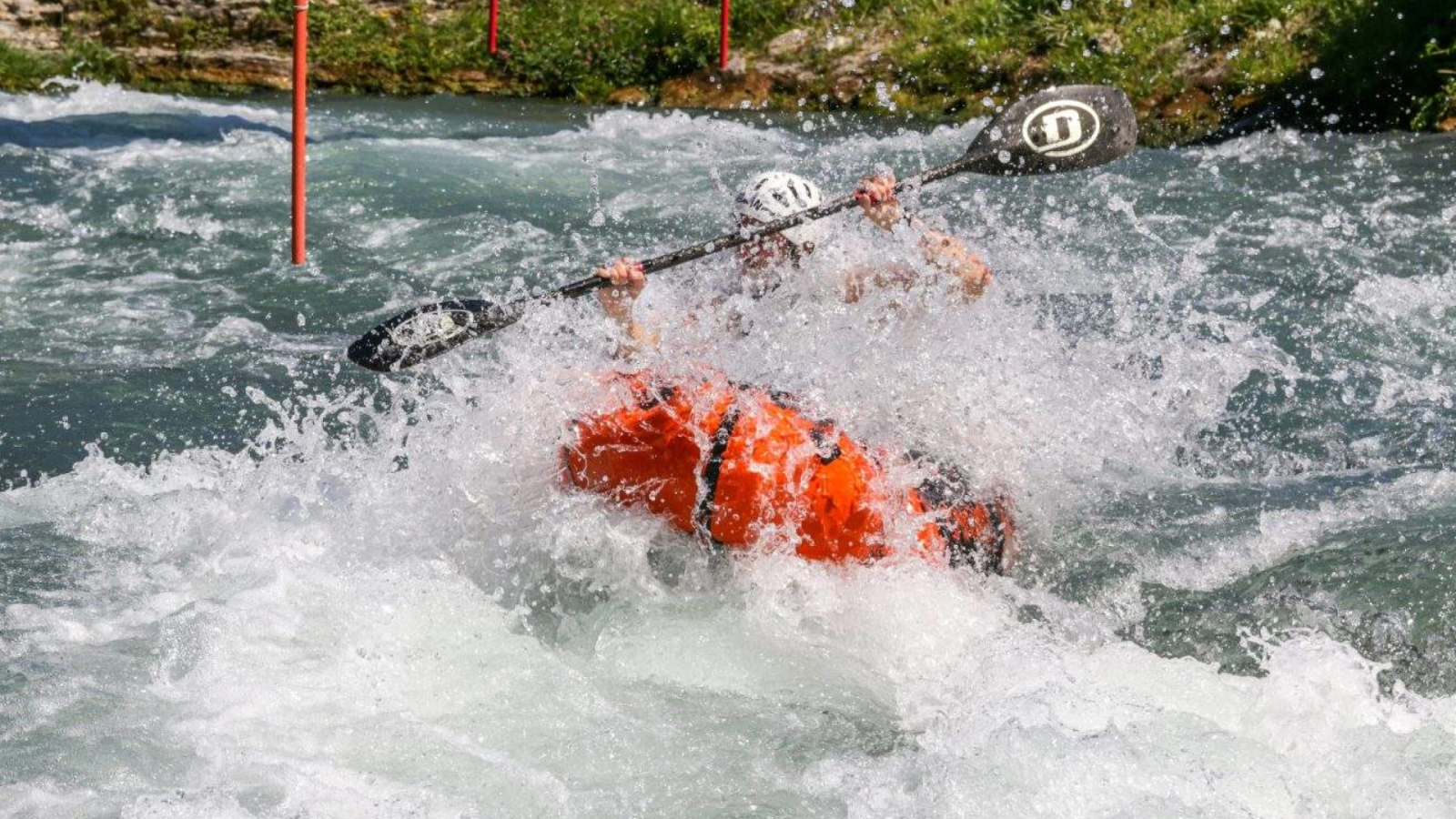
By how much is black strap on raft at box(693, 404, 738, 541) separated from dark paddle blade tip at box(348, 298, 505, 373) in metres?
0.97

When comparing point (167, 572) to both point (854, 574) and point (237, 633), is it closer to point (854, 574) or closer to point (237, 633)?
point (237, 633)

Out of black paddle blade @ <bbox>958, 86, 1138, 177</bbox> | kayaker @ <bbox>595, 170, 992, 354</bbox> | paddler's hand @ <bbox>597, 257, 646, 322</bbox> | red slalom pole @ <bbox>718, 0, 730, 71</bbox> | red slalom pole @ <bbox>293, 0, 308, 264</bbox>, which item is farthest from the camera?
red slalom pole @ <bbox>718, 0, 730, 71</bbox>

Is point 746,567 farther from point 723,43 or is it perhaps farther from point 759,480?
point 723,43

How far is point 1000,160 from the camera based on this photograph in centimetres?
550

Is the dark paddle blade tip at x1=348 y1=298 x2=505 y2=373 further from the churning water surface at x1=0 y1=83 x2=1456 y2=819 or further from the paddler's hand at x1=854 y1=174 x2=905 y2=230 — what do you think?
the paddler's hand at x1=854 y1=174 x2=905 y2=230

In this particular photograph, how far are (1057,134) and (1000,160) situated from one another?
248 mm

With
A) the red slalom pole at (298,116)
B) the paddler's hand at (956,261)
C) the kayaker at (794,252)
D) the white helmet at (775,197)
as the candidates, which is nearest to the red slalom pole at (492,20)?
the red slalom pole at (298,116)

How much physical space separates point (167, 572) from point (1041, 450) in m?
2.77

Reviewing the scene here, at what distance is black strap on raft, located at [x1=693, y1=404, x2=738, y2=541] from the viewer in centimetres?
448

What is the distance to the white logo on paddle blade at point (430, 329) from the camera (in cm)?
509

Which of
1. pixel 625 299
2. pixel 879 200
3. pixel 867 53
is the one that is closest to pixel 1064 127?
pixel 879 200

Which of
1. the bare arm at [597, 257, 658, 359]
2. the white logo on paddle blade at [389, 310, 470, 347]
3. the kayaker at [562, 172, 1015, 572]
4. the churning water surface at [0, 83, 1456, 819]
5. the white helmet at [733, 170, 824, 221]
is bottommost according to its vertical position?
the churning water surface at [0, 83, 1456, 819]

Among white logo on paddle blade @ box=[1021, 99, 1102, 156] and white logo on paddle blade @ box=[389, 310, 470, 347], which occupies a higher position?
white logo on paddle blade @ box=[1021, 99, 1102, 156]

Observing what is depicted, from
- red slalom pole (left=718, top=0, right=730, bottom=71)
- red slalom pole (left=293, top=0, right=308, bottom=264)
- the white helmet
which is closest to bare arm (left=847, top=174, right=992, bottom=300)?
the white helmet
